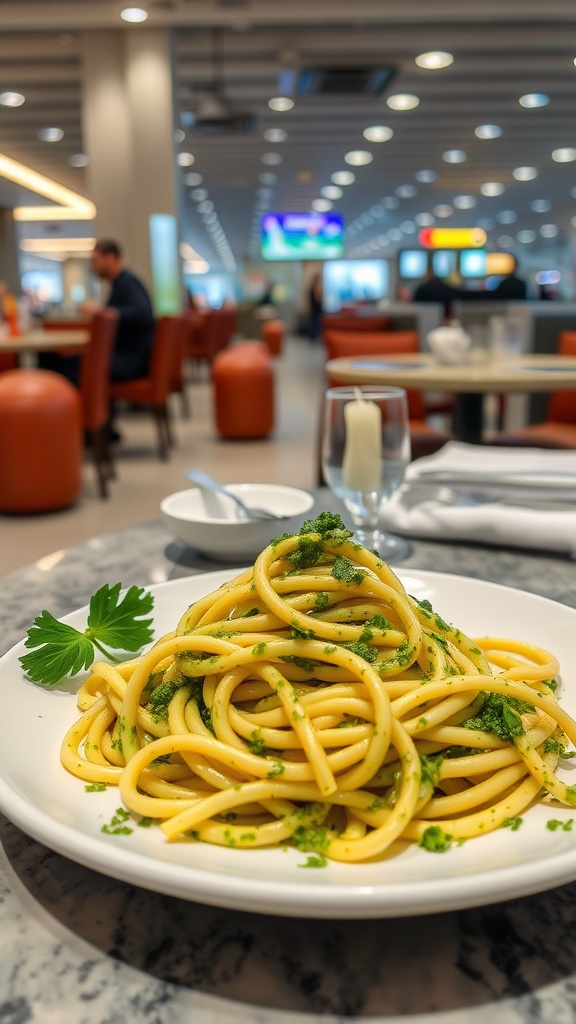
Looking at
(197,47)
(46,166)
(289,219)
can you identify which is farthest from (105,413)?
(289,219)

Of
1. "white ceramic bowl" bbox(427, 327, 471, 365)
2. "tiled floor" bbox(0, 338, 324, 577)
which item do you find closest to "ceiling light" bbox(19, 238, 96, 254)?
"tiled floor" bbox(0, 338, 324, 577)

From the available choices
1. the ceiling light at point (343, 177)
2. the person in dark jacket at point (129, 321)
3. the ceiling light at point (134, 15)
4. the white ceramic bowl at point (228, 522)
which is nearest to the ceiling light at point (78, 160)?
the ceiling light at point (343, 177)

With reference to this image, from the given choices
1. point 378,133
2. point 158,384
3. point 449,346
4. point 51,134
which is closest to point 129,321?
point 158,384

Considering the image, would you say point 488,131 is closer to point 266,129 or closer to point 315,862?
point 266,129

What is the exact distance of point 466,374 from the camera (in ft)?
9.58

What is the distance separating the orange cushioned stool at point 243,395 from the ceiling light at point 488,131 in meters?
7.82

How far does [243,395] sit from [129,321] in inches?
45.7

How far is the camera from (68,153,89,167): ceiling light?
49.6 ft

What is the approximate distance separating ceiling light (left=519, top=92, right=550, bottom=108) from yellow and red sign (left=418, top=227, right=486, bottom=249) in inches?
576

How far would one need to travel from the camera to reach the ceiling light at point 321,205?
2092 cm

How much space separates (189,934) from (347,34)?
9985 millimetres

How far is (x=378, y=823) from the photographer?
0.47 metres

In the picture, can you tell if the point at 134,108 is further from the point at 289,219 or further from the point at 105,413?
the point at 289,219

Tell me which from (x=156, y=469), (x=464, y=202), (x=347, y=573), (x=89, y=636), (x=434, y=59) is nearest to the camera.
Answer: (x=347, y=573)
